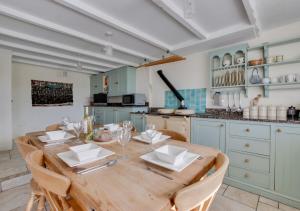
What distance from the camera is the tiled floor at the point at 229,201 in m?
1.68

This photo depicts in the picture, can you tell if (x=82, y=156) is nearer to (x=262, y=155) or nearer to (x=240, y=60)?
(x=262, y=155)

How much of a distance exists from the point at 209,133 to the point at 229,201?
895 mm

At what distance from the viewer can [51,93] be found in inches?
185

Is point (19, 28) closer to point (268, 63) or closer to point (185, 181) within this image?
point (185, 181)

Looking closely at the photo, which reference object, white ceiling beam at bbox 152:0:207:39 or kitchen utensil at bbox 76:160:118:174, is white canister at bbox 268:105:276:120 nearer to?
white ceiling beam at bbox 152:0:207:39

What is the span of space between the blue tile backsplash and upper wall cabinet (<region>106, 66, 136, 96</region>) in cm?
132

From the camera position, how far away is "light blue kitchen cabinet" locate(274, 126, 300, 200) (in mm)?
1711

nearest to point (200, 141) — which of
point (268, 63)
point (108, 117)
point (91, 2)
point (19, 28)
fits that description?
Answer: point (268, 63)

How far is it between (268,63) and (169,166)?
2.37 meters

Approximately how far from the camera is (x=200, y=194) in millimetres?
624

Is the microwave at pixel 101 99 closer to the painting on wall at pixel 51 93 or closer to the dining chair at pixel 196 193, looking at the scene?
the painting on wall at pixel 51 93

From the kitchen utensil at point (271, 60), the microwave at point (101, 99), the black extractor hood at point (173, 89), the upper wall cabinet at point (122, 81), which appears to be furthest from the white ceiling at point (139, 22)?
the microwave at point (101, 99)

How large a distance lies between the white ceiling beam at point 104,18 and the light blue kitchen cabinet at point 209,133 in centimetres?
159

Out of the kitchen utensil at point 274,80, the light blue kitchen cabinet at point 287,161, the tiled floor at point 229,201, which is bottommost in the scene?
the tiled floor at point 229,201
